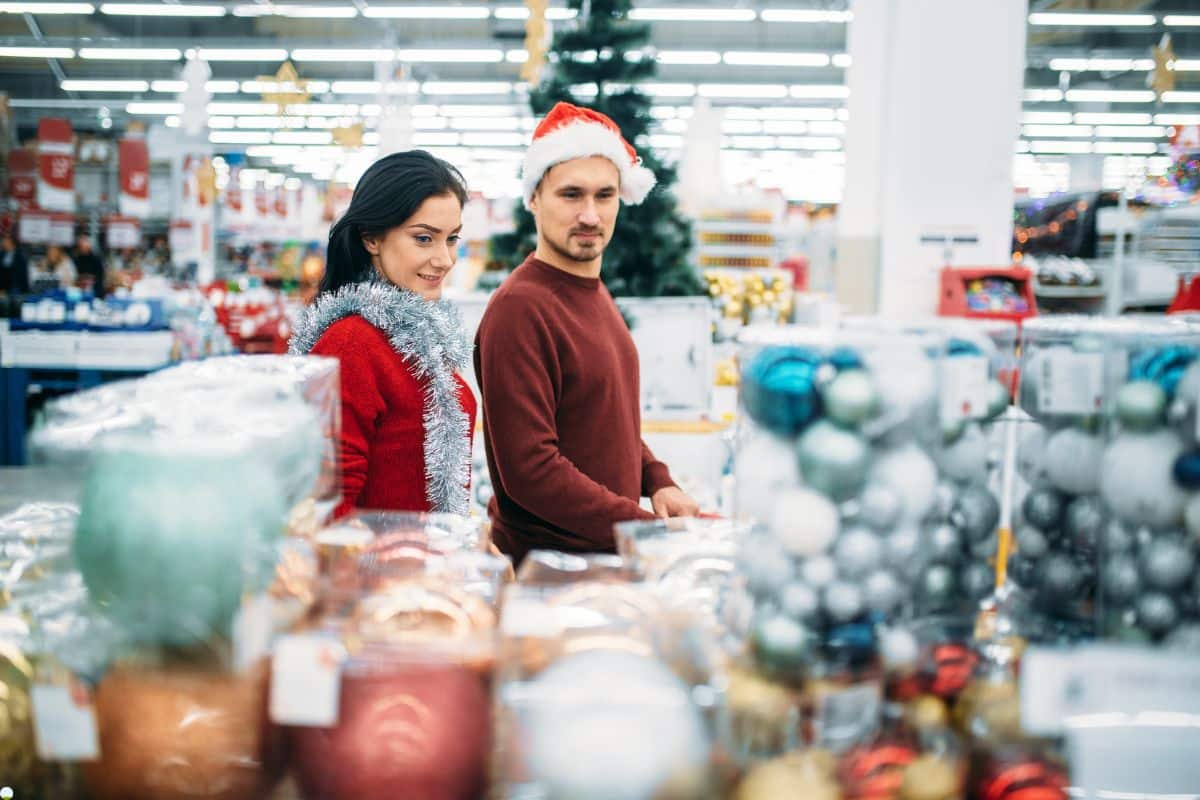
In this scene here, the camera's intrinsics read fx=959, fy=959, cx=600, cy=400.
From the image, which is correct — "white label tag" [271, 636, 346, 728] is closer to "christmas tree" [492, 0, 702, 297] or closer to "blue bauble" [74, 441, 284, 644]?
"blue bauble" [74, 441, 284, 644]

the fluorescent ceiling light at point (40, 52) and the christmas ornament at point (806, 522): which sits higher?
the fluorescent ceiling light at point (40, 52)

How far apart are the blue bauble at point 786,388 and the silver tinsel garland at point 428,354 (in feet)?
3.47

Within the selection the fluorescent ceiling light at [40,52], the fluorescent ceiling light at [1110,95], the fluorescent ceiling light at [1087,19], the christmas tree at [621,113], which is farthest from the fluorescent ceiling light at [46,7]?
the fluorescent ceiling light at [1110,95]

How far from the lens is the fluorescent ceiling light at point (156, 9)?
11.4m

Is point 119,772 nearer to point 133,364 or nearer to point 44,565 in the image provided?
point 44,565

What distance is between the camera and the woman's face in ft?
7.04

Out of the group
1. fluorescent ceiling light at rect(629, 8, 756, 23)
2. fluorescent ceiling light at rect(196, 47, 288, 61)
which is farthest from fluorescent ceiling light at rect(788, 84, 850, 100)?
fluorescent ceiling light at rect(196, 47, 288, 61)

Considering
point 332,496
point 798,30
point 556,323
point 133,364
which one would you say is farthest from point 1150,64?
point 332,496

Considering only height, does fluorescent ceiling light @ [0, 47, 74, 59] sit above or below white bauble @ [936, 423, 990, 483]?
above

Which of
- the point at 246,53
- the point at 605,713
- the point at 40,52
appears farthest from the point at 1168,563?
the point at 40,52

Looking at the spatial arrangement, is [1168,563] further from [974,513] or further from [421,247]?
[421,247]

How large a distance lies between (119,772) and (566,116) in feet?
5.84

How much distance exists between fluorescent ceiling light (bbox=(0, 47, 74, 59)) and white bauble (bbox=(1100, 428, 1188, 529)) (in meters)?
16.3

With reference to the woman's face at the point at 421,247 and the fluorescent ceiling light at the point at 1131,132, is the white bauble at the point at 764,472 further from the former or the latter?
the fluorescent ceiling light at the point at 1131,132
